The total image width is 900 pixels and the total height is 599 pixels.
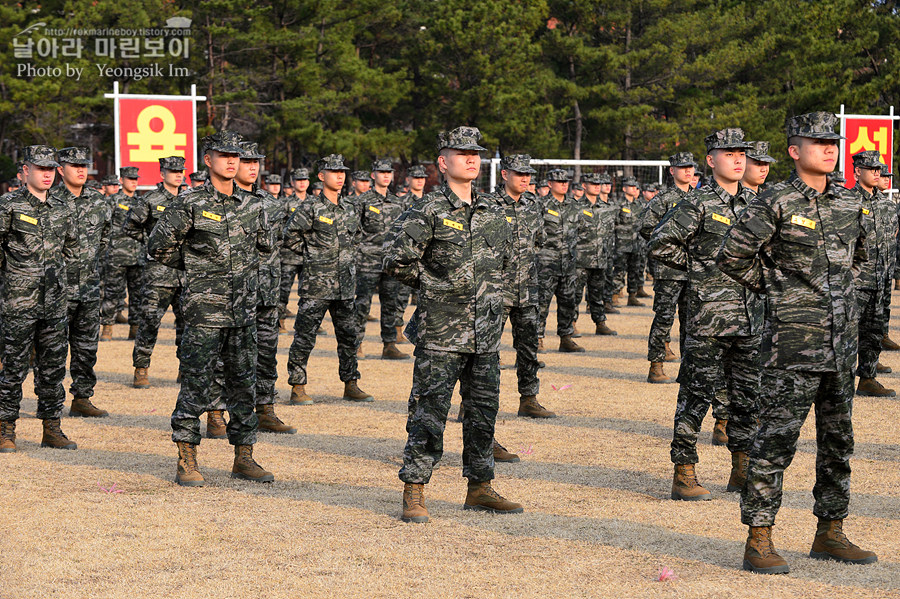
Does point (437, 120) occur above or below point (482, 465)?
above

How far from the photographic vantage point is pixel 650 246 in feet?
24.6

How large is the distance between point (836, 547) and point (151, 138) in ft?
45.6

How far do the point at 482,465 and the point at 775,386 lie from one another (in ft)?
6.80

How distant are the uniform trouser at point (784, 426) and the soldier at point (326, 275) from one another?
578cm

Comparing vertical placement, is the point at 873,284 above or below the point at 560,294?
above

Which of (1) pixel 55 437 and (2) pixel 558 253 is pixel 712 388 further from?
(2) pixel 558 253

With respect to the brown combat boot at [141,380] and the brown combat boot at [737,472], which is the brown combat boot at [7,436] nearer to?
the brown combat boot at [141,380]

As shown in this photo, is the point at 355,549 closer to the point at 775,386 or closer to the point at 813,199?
the point at 775,386

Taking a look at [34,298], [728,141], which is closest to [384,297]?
[34,298]

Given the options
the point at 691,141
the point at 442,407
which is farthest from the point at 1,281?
the point at 691,141

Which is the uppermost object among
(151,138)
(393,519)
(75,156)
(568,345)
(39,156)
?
(151,138)

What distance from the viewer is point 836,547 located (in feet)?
19.2

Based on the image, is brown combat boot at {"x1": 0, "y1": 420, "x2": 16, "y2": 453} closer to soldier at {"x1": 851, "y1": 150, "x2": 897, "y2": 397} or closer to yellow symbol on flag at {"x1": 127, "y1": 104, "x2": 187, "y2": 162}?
soldier at {"x1": 851, "y1": 150, "x2": 897, "y2": 397}

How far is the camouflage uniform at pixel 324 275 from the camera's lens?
10766 mm
